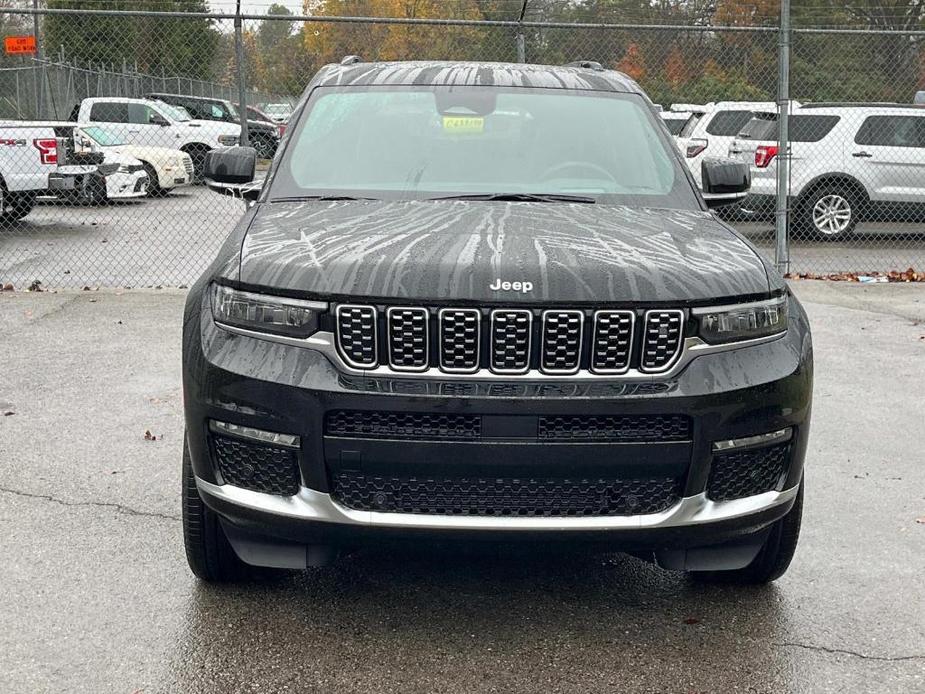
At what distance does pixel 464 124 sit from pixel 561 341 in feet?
5.96

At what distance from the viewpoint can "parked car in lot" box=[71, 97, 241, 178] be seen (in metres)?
22.6

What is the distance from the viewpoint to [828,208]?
48.4 ft

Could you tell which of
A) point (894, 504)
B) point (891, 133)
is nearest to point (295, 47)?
point (891, 133)

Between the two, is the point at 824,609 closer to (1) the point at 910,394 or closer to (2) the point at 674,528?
(2) the point at 674,528

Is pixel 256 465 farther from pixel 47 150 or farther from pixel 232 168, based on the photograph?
pixel 47 150

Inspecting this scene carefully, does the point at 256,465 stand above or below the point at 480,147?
below

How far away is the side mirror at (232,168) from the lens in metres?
5.01

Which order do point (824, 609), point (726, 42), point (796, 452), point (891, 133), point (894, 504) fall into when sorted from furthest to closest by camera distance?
point (726, 42) → point (891, 133) → point (894, 504) → point (824, 609) → point (796, 452)

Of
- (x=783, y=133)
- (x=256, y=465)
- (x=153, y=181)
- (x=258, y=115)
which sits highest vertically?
(x=783, y=133)

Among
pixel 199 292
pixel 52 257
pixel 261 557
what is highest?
pixel 199 292

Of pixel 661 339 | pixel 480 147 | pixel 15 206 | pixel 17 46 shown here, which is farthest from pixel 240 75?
pixel 17 46

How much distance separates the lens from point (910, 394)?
23.3 feet

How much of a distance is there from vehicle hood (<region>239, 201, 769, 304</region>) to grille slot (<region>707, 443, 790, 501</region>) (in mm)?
459

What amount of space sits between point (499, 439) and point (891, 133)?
1288cm
